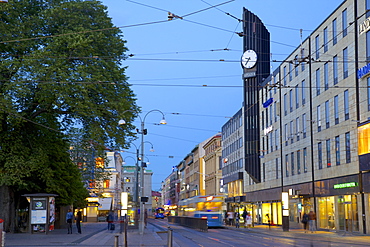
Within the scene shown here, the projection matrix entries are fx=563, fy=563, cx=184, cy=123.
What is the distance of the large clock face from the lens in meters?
72.2

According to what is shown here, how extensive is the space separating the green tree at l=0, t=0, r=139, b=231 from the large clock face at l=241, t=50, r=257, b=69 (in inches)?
1396

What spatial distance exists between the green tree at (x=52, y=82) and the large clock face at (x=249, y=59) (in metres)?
35.5

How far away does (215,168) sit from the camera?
4638 inches

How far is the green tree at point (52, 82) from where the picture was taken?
33438 millimetres

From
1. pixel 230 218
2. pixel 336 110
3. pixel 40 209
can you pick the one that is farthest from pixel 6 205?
pixel 230 218

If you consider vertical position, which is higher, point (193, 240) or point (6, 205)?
point (6, 205)

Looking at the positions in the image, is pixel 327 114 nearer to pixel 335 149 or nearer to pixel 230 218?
pixel 335 149

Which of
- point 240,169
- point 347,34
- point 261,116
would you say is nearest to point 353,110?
point 347,34

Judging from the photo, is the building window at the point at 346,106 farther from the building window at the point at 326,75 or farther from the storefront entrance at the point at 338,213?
the storefront entrance at the point at 338,213

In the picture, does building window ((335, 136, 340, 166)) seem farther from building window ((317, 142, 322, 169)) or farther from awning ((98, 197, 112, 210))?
awning ((98, 197, 112, 210))

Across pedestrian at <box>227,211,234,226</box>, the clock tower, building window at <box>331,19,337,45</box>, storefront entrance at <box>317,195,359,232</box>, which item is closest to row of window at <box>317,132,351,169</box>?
storefront entrance at <box>317,195,359,232</box>

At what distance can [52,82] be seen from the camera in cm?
3272

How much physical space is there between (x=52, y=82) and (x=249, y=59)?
144 ft

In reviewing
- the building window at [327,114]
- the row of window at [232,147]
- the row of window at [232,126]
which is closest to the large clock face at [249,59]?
the row of window at [232,126]
